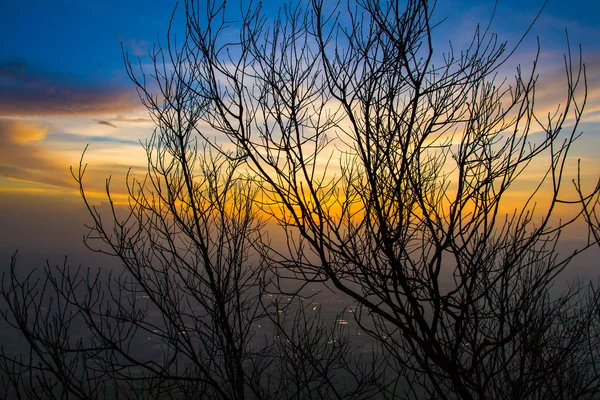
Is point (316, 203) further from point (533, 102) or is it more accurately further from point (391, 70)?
point (533, 102)

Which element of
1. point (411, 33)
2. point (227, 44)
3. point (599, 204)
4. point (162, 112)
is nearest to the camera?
point (599, 204)

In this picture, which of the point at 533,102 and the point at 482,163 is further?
the point at 482,163

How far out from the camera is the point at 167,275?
5.88 m

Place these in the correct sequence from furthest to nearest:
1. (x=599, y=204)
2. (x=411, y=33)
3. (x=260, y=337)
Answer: (x=260, y=337)
(x=411, y=33)
(x=599, y=204)

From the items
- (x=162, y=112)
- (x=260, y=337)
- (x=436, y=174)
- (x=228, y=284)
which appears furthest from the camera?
(x=260, y=337)

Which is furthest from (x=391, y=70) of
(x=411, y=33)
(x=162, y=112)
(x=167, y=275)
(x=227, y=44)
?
(x=167, y=275)

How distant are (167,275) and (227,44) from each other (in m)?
3.61

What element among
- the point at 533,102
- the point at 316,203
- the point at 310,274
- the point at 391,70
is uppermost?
the point at 391,70

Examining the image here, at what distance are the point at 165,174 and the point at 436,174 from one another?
3.58 metres

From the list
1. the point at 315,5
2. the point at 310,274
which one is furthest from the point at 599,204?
the point at 315,5

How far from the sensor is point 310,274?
279cm

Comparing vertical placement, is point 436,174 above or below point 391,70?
below

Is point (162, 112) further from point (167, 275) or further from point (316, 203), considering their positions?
point (316, 203)

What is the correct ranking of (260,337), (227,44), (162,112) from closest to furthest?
(227,44), (162,112), (260,337)
